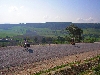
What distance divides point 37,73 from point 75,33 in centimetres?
6719

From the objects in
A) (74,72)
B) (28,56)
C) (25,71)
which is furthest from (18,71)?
(28,56)

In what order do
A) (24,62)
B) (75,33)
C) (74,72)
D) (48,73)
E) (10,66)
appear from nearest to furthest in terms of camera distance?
(48,73), (74,72), (10,66), (24,62), (75,33)

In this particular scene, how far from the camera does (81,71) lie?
25578 mm

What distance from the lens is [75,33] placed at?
293 ft

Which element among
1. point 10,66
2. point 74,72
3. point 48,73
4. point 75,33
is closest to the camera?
point 48,73

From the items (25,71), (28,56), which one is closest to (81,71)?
(25,71)

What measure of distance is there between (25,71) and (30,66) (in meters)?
2.81

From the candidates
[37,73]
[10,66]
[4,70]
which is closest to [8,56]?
[10,66]

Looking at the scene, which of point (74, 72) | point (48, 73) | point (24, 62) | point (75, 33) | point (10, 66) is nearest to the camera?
point (48, 73)

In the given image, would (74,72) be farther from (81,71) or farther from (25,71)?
(25,71)

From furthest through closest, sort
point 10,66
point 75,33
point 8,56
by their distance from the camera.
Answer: point 75,33 < point 8,56 < point 10,66

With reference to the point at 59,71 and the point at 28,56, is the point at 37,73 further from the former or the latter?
the point at 28,56

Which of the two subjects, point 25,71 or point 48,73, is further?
point 25,71

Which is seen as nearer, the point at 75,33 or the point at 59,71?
the point at 59,71
